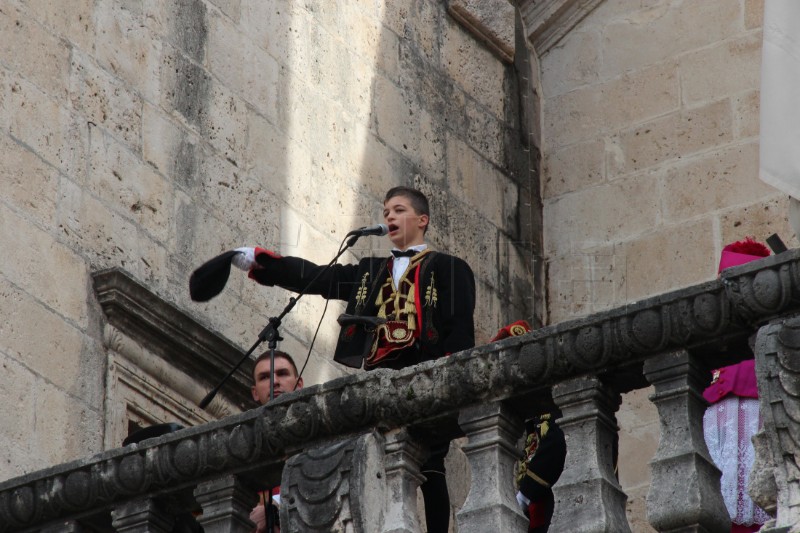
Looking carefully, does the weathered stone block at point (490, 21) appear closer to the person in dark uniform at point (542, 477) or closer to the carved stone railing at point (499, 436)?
the person in dark uniform at point (542, 477)

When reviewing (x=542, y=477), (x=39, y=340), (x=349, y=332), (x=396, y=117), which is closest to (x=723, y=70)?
(x=396, y=117)

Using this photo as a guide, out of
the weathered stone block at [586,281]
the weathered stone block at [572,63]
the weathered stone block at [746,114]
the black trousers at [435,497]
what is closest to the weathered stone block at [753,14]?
the weathered stone block at [746,114]

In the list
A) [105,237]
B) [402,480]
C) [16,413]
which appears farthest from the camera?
Answer: [105,237]

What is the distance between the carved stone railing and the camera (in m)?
4.92

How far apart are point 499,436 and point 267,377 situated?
1987mm

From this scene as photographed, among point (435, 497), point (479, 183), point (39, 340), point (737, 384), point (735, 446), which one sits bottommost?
point (435, 497)

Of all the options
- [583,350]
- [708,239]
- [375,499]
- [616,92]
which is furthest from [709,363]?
[616,92]

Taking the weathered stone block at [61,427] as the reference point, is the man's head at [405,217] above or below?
above

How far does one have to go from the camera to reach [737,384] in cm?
621

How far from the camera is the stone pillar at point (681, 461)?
488 centimetres

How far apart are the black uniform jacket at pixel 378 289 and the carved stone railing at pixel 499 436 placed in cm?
121

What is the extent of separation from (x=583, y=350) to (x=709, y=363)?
0.31 m

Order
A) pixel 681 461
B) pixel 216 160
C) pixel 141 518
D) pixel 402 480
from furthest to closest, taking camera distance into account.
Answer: pixel 216 160, pixel 141 518, pixel 402 480, pixel 681 461

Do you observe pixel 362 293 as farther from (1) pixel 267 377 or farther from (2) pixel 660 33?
(2) pixel 660 33
